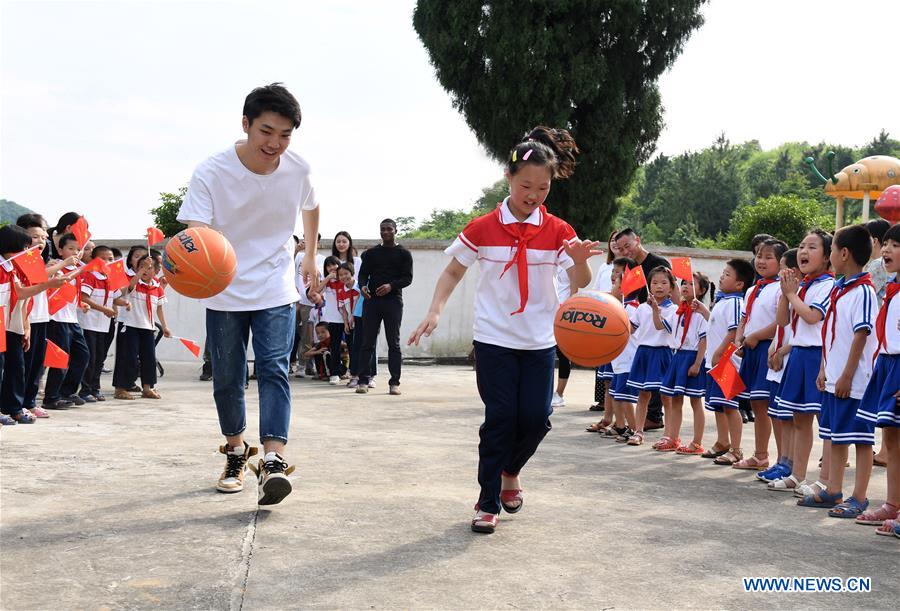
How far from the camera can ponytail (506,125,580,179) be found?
5047 millimetres

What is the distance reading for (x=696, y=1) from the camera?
27266 millimetres

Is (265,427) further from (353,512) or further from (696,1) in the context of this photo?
(696,1)

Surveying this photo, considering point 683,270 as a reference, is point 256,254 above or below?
below

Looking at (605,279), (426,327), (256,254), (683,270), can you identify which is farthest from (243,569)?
(605,279)

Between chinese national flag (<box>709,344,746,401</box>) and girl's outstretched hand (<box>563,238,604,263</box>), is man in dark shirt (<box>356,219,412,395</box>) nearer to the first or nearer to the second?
chinese national flag (<box>709,344,746,401</box>)

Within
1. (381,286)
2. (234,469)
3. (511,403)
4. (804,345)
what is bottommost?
(234,469)

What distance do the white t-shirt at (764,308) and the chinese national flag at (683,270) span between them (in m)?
1.04

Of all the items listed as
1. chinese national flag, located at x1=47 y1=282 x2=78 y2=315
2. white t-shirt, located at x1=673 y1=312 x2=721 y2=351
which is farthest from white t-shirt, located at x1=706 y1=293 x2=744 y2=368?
chinese national flag, located at x1=47 y1=282 x2=78 y2=315

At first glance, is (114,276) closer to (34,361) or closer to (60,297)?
(60,297)

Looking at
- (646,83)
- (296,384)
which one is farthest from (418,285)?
(646,83)

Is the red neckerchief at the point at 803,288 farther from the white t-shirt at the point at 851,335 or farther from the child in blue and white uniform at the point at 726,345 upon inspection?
the child in blue and white uniform at the point at 726,345

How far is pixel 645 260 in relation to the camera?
390 inches

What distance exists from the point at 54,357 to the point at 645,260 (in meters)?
6.07

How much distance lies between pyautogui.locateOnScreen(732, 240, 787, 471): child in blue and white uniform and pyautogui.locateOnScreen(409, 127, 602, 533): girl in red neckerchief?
280 cm
